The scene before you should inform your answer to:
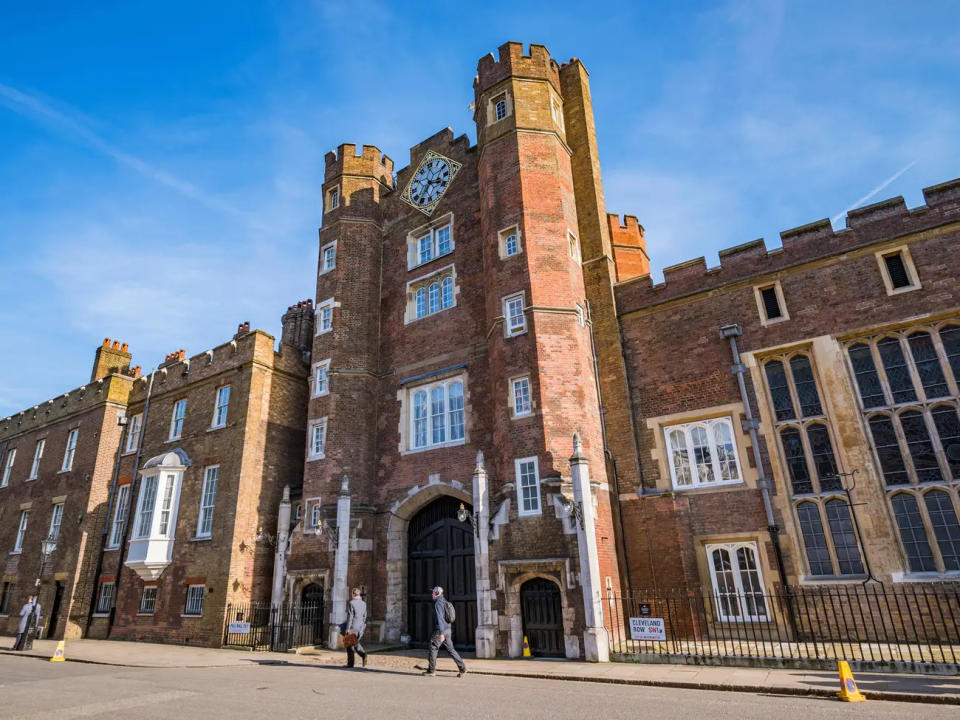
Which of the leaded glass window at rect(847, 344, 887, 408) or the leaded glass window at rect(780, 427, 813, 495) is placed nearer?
the leaded glass window at rect(847, 344, 887, 408)

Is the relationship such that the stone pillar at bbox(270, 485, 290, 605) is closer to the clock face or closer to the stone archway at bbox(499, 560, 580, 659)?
the stone archway at bbox(499, 560, 580, 659)

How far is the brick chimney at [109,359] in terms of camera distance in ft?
95.8

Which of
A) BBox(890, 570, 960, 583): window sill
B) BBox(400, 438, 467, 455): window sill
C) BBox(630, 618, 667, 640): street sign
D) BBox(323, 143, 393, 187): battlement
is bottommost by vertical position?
BBox(630, 618, 667, 640): street sign

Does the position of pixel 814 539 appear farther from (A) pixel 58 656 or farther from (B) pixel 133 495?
(B) pixel 133 495

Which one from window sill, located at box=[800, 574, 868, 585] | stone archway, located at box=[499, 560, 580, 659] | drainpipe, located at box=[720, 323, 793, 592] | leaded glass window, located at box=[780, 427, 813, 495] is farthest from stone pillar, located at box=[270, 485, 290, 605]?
leaded glass window, located at box=[780, 427, 813, 495]

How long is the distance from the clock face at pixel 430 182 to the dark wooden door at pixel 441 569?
12190 millimetres

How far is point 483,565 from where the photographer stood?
15555 mm

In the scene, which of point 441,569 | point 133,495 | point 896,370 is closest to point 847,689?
point 896,370

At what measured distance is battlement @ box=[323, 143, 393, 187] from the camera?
25016mm

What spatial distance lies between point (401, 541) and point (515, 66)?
1760 centimetres

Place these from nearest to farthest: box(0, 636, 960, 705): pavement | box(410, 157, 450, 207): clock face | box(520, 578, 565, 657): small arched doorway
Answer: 1. box(0, 636, 960, 705): pavement
2. box(520, 578, 565, 657): small arched doorway
3. box(410, 157, 450, 207): clock face

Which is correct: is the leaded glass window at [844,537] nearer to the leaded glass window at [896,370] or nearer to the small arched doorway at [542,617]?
the leaded glass window at [896,370]

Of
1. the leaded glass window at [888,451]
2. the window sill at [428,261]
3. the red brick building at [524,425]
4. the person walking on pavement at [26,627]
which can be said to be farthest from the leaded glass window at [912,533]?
the person walking on pavement at [26,627]

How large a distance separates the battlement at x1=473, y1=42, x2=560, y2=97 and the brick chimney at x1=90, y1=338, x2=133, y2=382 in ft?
74.4
